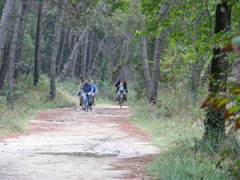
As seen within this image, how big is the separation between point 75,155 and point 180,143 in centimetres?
254

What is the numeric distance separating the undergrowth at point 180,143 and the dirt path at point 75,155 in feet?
1.24

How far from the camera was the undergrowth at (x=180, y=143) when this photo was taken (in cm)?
678

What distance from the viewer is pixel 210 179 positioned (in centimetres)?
632

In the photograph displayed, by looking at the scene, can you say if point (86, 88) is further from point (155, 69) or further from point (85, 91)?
point (155, 69)

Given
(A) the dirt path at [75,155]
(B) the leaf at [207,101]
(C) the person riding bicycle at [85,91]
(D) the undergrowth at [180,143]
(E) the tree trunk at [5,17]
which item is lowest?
(A) the dirt path at [75,155]

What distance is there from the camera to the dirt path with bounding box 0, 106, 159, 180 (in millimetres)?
7516

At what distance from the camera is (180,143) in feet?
35.1

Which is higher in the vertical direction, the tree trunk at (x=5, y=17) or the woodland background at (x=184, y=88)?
the tree trunk at (x=5, y=17)

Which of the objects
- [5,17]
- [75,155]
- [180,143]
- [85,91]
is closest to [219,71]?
[180,143]

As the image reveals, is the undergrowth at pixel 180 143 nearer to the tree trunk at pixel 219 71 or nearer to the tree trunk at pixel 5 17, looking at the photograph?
the tree trunk at pixel 219 71

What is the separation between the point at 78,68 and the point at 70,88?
53.8 metres

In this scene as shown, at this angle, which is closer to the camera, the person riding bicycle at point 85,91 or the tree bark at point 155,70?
the tree bark at point 155,70

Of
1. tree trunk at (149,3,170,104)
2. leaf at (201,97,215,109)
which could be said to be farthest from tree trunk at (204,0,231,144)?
tree trunk at (149,3,170,104)

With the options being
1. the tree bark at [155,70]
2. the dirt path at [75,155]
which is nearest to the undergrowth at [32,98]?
the dirt path at [75,155]
